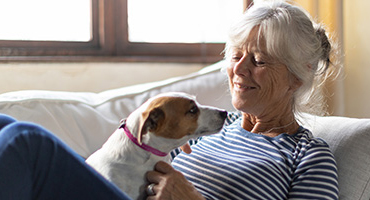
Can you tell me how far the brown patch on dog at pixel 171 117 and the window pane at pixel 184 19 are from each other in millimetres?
1276

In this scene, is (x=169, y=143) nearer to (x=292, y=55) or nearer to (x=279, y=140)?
(x=279, y=140)

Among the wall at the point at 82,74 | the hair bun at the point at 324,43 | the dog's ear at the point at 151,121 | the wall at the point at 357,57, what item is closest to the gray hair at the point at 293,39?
the hair bun at the point at 324,43

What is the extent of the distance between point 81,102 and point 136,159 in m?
0.55

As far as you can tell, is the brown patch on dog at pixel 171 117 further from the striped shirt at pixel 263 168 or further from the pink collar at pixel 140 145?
the striped shirt at pixel 263 168

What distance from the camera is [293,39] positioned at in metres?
1.49

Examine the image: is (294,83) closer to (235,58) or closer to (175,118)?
(235,58)

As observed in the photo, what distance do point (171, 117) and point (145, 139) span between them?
0.09 metres

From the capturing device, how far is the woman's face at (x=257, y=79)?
149 centimetres

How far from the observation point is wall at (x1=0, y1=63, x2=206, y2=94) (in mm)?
2062

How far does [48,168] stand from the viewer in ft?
3.08

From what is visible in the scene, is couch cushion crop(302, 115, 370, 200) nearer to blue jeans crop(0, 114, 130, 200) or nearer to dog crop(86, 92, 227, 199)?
dog crop(86, 92, 227, 199)

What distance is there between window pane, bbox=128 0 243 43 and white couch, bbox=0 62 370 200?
0.66 metres

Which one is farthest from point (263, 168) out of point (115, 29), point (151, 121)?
point (115, 29)

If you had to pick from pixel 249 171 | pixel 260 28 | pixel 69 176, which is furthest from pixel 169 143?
pixel 260 28
